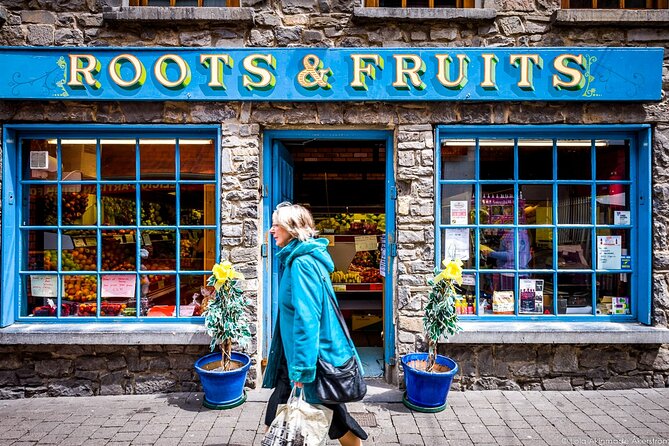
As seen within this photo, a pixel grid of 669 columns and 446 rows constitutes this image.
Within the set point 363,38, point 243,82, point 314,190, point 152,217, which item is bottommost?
point 152,217

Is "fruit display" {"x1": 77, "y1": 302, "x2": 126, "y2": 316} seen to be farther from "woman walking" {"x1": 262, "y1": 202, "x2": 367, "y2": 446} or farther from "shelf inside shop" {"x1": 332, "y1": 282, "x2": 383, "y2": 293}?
"shelf inside shop" {"x1": 332, "y1": 282, "x2": 383, "y2": 293}

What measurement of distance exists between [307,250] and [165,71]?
113 inches

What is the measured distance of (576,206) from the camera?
5062mm

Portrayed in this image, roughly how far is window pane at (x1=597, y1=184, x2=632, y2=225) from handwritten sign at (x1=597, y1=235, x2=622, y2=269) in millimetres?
179

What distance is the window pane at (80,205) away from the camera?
498cm

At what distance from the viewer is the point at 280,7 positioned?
478 centimetres

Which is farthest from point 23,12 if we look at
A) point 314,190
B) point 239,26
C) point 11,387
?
point 314,190

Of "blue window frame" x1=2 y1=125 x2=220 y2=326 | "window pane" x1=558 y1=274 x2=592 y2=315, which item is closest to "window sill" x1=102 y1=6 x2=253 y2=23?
"blue window frame" x1=2 y1=125 x2=220 y2=326

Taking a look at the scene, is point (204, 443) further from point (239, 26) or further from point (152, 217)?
point (239, 26)

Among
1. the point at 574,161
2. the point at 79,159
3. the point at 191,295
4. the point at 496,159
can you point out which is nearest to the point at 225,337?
the point at 191,295

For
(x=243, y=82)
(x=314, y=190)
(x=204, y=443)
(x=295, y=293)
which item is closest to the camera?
(x=295, y=293)

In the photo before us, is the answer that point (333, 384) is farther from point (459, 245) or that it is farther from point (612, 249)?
point (612, 249)

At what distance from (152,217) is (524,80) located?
13.9 ft

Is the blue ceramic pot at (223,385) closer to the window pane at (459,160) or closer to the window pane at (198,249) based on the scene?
the window pane at (198,249)
